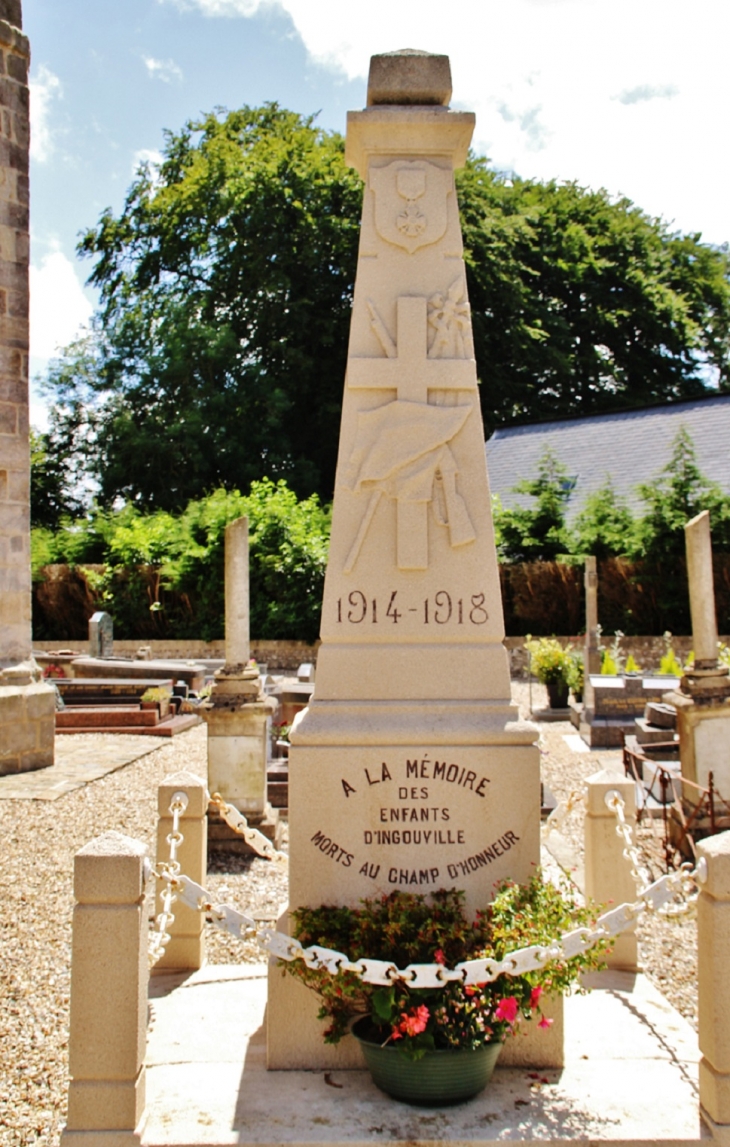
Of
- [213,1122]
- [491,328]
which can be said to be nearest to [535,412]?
[491,328]

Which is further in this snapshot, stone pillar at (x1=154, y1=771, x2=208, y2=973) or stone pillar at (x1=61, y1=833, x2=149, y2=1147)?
stone pillar at (x1=154, y1=771, x2=208, y2=973)

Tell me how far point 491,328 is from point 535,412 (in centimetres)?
327

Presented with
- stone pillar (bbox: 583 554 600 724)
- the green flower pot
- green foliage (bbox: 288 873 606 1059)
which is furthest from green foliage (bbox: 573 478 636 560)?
the green flower pot

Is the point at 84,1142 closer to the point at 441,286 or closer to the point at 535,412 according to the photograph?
the point at 441,286

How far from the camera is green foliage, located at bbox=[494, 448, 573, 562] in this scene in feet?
71.6

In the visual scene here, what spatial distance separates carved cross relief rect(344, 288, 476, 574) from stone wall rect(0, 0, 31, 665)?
635cm

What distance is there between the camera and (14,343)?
9.25 meters

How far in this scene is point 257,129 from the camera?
30.2 metres

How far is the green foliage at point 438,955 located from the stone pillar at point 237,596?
450 centimetres

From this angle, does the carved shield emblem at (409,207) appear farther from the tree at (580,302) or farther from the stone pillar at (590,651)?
the tree at (580,302)

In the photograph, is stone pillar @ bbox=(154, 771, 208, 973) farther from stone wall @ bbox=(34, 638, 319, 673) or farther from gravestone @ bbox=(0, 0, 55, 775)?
stone wall @ bbox=(34, 638, 319, 673)

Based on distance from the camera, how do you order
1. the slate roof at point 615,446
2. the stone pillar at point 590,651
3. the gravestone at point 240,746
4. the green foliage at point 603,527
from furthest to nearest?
1. the slate roof at point 615,446
2. the green foliage at point 603,527
3. the stone pillar at point 590,651
4. the gravestone at point 240,746

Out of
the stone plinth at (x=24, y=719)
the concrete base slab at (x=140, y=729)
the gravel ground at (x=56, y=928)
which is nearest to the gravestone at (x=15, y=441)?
the stone plinth at (x=24, y=719)

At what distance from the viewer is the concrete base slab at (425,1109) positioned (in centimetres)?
274
